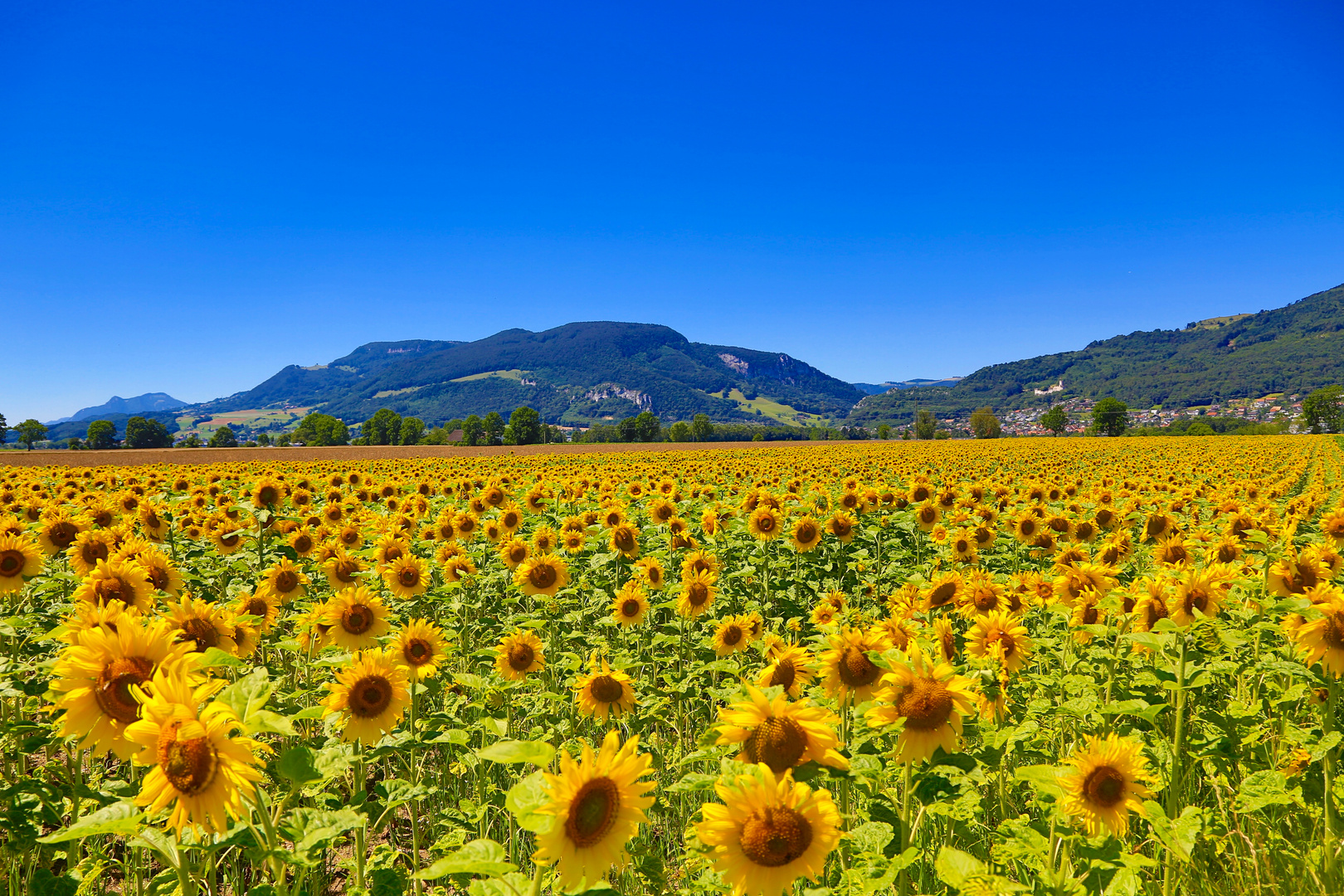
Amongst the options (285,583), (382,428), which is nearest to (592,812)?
(285,583)

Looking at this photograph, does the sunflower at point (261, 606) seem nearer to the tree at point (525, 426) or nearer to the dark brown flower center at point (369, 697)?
the dark brown flower center at point (369, 697)

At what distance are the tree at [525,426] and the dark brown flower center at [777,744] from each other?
103 meters

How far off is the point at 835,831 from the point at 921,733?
0.77m

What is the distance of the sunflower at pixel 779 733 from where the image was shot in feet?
5.78

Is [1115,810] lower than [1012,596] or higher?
lower

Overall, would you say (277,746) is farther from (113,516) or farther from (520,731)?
(113,516)

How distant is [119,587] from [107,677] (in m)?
1.97

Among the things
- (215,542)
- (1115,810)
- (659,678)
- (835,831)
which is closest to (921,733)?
(835,831)

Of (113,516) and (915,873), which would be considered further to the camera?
(113,516)

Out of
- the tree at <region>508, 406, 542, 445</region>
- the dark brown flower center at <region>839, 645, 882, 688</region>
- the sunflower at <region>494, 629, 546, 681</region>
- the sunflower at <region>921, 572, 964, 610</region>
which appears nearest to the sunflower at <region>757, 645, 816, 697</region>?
the dark brown flower center at <region>839, 645, 882, 688</region>

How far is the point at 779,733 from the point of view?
5.82 feet

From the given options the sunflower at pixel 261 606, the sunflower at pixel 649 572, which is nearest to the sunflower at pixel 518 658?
the sunflower at pixel 261 606

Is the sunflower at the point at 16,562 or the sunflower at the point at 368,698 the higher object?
the sunflower at the point at 16,562

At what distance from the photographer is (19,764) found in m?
4.00
